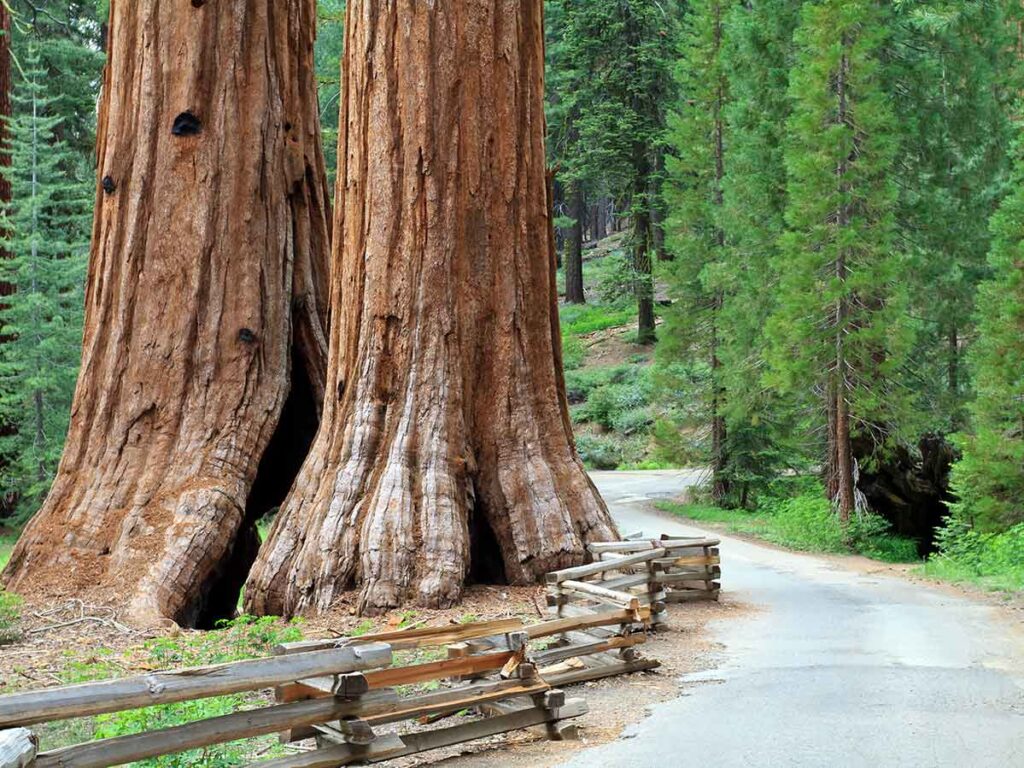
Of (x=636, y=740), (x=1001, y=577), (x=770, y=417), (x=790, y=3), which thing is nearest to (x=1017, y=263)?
(x=1001, y=577)

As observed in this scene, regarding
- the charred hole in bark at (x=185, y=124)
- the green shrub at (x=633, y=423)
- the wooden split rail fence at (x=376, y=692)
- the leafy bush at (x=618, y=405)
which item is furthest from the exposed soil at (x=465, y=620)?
the leafy bush at (x=618, y=405)

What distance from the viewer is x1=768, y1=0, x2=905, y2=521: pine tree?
19.8 m

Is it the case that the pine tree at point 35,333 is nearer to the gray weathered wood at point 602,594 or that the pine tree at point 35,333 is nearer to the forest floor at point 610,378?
the forest floor at point 610,378

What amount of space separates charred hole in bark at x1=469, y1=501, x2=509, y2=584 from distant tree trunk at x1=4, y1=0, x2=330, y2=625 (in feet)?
8.11

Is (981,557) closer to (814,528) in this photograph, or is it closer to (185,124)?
(814,528)

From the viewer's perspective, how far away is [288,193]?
1306 centimetres

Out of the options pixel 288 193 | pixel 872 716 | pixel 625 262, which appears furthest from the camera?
pixel 625 262

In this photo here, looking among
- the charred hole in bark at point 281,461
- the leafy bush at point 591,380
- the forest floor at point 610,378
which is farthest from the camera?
the leafy bush at point 591,380

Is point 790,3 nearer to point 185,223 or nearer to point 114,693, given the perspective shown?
point 185,223

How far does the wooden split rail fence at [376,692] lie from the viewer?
16.3 ft

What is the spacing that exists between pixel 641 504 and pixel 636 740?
803 inches

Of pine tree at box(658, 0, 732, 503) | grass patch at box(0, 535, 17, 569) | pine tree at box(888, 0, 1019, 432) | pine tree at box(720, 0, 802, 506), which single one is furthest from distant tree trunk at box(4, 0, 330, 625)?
pine tree at box(658, 0, 732, 503)

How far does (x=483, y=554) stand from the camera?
11.3 metres

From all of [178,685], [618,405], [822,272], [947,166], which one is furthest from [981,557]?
[618,405]
